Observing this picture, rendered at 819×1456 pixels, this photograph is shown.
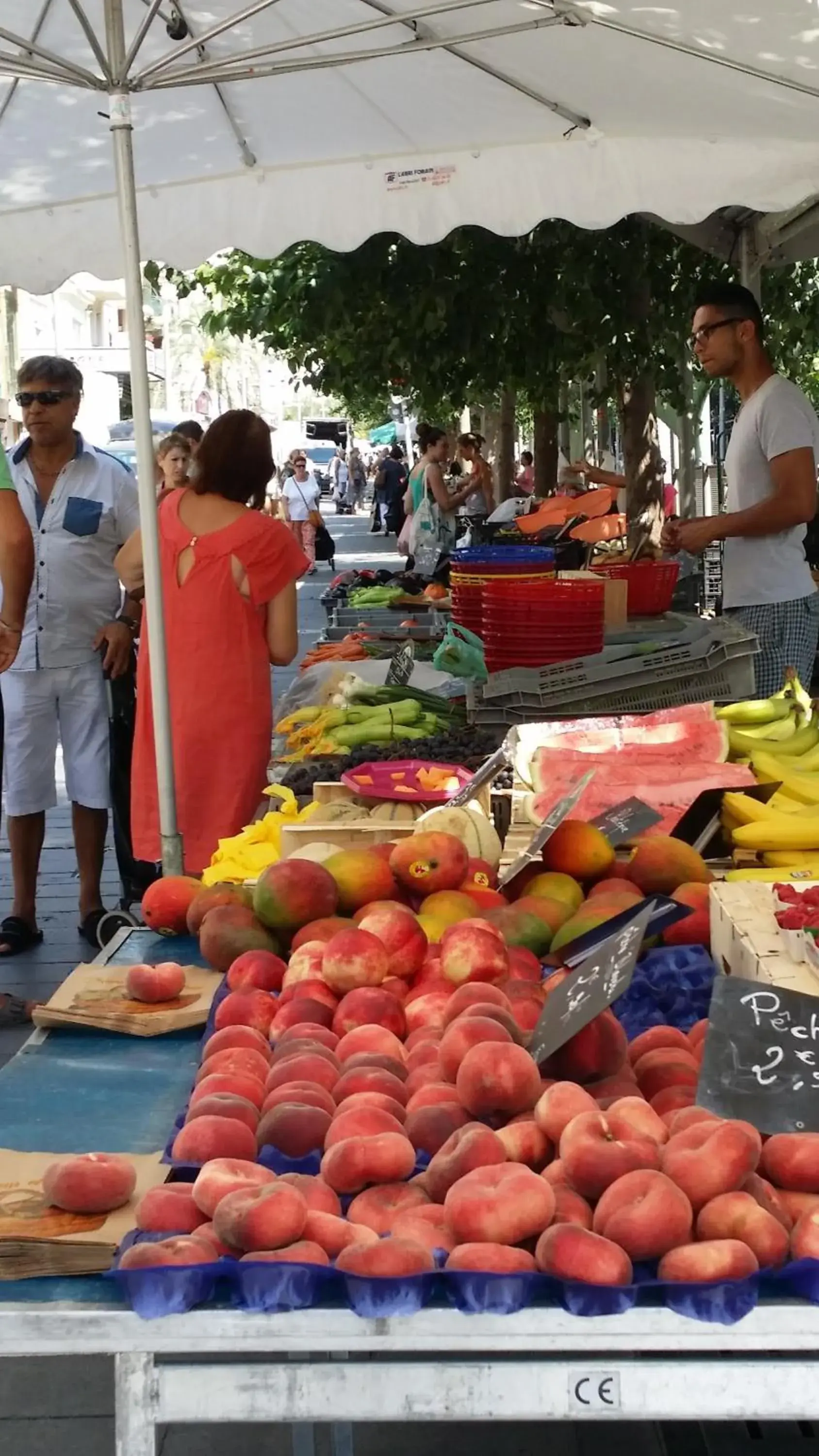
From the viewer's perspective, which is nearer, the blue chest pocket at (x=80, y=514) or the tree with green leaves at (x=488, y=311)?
the blue chest pocket at (x=80, y=514)

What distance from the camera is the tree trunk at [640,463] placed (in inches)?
404

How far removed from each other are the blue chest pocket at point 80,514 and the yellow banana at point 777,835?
134 inches

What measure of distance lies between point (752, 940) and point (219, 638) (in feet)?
8.85

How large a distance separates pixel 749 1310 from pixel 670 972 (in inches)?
35.1

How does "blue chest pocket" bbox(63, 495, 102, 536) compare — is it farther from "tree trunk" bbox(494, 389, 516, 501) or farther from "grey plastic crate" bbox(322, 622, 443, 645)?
"tree trunk" bbox(494, 389, 516, 501)

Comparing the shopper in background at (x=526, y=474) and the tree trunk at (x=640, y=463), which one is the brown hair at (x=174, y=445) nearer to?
the tree trunk at (x=640, y=463)

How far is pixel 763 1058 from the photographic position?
5.73 feet

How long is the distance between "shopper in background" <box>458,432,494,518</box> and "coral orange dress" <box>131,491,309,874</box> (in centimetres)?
1084

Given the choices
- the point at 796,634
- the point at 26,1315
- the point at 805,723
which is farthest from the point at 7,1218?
the point at 796,634

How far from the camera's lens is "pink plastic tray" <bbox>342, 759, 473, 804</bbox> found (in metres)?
3.41

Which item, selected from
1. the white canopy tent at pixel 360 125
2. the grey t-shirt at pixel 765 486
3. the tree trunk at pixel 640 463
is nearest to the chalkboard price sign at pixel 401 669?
the grey t-shirt at pixel 765 486

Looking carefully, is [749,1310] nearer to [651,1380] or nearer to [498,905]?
[651,1380]

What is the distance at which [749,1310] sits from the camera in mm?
1462

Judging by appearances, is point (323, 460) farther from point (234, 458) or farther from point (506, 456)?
point (234, 458)
